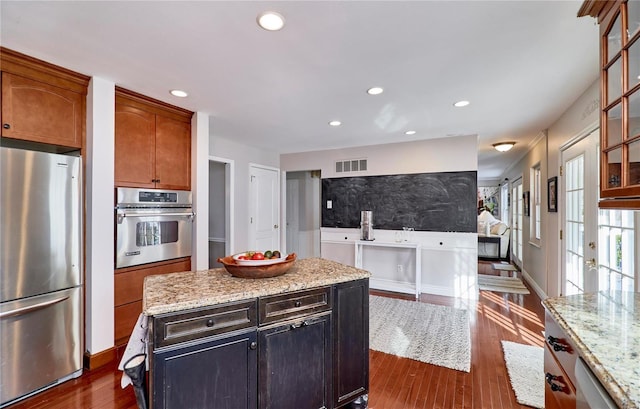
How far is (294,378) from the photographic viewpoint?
1.60 m

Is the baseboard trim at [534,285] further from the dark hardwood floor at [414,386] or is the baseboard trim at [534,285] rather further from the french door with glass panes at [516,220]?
the dark hardwood floor at [414,386]

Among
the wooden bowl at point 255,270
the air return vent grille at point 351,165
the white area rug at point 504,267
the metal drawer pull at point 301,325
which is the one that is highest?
the air return vent grille at point 351,165

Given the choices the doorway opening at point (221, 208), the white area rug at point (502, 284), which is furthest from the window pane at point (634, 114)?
the doorway opening at point (221, 208)

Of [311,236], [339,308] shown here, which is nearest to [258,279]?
[339,308]

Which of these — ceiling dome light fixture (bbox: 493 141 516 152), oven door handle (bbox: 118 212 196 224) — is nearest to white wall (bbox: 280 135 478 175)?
ceiling dome light fixture (bbox: 493 141 516 152)

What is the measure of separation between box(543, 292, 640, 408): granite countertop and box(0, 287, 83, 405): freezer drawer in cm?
A: 309

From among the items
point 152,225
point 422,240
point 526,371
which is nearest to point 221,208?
point 152,225

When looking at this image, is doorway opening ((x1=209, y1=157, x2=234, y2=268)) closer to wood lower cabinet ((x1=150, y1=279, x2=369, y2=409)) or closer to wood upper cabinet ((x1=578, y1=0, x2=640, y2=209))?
wood lower cabinet ((x1=150, y1=279, x2=369, y2=409))

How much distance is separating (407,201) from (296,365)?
3.59 metres

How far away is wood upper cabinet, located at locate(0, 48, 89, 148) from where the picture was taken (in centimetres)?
202

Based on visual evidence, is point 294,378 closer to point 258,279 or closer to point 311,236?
point 258,279

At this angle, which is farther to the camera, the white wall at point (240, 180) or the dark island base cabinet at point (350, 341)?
the white wall at point (240, 180)

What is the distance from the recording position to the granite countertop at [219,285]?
132 cm

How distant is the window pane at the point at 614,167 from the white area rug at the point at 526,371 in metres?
1.58
